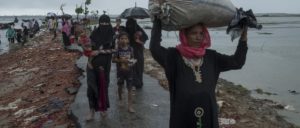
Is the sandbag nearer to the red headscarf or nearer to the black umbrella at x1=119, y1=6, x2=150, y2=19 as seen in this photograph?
the red headscarf

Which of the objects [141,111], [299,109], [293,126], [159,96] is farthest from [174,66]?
[299,109]

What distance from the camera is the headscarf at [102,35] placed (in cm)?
754

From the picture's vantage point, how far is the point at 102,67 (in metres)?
7.62

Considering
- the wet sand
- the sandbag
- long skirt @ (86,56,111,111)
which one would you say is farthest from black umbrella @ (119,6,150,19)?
the sandbag

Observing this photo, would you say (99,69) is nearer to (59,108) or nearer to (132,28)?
(132,28)

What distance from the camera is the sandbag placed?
3.70 metres

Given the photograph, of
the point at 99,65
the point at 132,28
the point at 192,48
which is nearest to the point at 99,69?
the point at 99,65

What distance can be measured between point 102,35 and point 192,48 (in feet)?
13.0

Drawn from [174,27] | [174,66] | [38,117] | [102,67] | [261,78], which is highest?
[174,27]

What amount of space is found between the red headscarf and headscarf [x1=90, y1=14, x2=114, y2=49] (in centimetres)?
383

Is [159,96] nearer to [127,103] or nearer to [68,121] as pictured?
[127,103]

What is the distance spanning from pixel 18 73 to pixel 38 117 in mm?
11301

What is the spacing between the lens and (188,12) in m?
3.69

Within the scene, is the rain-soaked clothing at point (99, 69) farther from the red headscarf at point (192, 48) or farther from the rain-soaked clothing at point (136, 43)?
the red headscarf at point (192, 48)
